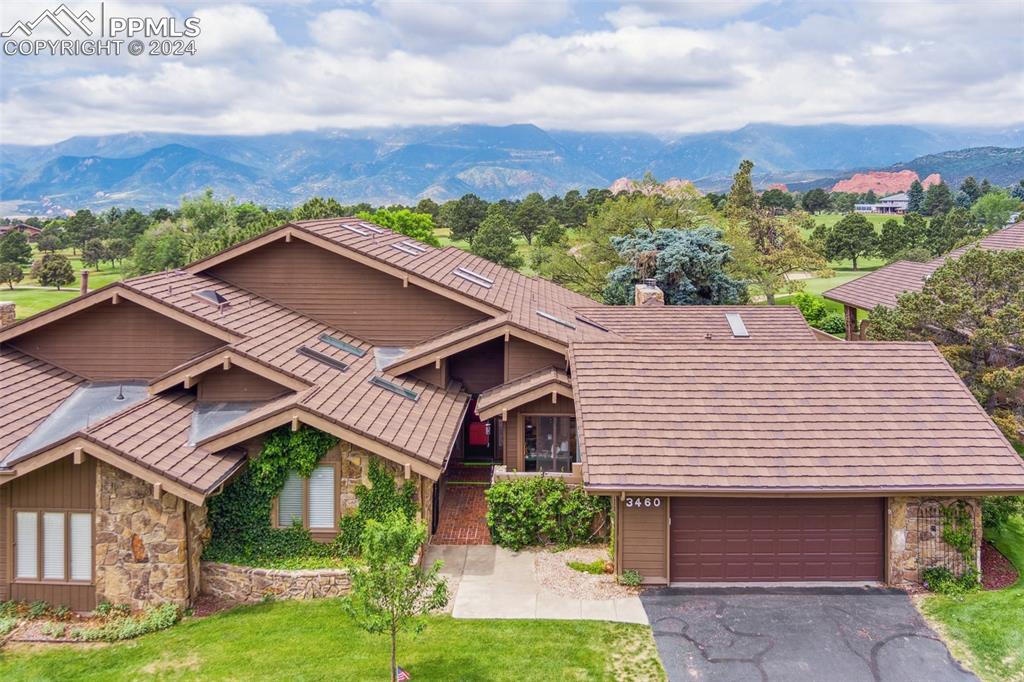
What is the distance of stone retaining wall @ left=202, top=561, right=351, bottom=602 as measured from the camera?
15281mm

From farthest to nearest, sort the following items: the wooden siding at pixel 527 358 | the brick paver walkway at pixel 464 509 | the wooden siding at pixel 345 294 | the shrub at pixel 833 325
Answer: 1. the shrub at pixel 833 325
2. the wooden siding at pixel 345 294
3. the wooden siding at pixel 527 358
4. the brick paver walkway at pixel 464 509

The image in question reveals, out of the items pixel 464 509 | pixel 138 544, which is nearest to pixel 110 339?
pixel 138 544

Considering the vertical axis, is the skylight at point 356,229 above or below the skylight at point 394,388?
above

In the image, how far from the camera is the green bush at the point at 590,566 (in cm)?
1600

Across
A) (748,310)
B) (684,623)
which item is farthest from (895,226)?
(684,623)

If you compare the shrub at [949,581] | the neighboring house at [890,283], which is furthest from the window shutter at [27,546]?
the neighboring house at [890,283]

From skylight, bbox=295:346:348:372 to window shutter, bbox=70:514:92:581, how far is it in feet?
21.0

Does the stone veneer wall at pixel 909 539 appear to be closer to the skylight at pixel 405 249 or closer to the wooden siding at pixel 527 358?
the wooden siding at pixel 527 358

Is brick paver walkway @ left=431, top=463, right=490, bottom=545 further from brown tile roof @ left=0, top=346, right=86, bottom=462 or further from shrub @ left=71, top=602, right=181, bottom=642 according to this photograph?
brown tile roof @ left=0, top=346, right=86, bottom=462

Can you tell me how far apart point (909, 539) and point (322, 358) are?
14.1 m

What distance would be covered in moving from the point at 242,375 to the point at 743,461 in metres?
11.4

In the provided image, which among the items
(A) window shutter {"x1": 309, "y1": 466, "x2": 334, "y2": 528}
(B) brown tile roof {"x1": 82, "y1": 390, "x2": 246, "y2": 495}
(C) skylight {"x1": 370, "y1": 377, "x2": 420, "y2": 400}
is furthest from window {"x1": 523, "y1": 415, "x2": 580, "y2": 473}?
(B) brown tile roof {"x1": 82, "y1": 390, "x2": 246, "y2": 495}

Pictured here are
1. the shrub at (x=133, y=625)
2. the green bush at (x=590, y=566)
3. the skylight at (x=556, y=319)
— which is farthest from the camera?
the skylight at (x=556, y=319)

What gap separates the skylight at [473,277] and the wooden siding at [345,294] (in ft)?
8.95
